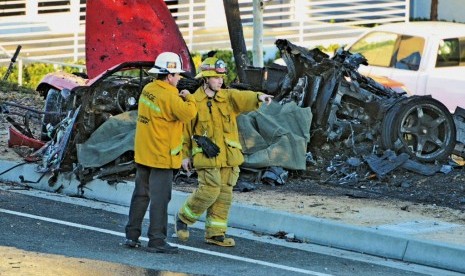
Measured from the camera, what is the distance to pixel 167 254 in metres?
10.1

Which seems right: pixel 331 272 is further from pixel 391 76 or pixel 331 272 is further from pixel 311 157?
pixel 391 76

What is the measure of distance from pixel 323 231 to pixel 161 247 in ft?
5.51

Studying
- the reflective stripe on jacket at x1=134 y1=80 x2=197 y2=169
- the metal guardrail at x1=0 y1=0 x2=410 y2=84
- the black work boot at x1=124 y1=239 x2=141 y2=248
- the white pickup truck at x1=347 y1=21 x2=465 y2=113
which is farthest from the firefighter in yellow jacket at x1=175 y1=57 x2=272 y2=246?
the metal guardrail at x1=0 y1=0 x2=410 y2=84

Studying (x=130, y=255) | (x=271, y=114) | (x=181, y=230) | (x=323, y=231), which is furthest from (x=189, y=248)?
(x=271, y=114)

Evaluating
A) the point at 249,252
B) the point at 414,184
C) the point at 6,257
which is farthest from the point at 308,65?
the point at 6,257

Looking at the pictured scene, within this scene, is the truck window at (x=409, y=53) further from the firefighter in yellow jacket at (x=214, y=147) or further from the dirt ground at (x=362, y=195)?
the firefighter in yellow jacket at (x=214, y=147)

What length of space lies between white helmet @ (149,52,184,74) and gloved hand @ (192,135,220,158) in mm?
656

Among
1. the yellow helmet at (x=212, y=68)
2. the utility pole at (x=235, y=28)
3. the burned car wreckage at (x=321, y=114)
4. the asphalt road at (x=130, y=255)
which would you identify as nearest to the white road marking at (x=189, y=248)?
the asphalt road at (x=130, y=255)

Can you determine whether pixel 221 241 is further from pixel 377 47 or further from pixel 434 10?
pixel 434 10

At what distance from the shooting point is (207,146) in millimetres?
10383

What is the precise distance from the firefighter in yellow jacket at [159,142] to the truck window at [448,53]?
913cm

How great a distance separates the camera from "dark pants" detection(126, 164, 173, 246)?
1014 cm

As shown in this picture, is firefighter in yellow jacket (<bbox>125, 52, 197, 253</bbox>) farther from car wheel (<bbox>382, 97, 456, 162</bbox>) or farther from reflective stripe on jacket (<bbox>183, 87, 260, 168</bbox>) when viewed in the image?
car wheel (<bbox>382, 97, 456, 162</bbox>)

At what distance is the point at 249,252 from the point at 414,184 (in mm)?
3388
